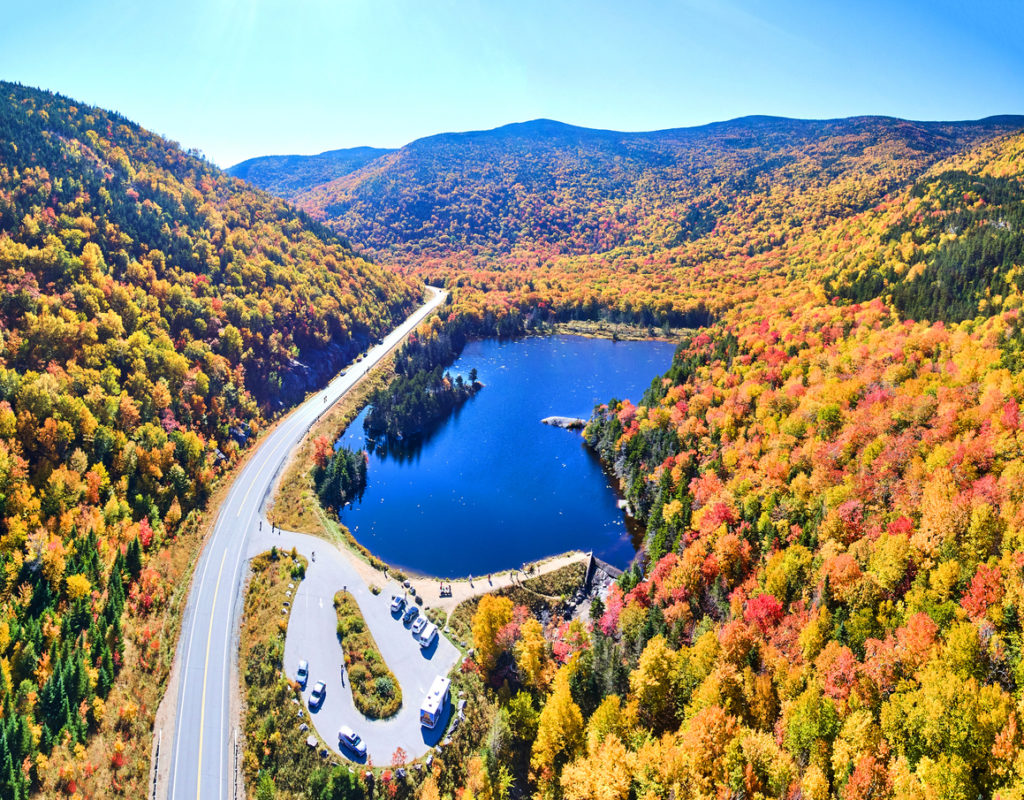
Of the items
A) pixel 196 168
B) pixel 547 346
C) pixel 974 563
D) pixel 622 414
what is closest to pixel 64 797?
pixel 974 563

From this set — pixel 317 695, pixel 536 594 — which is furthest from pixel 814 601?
pixel 317 695

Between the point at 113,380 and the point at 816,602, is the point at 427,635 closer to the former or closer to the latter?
the point at 816,602

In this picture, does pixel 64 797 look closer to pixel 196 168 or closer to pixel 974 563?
pixel 974 563

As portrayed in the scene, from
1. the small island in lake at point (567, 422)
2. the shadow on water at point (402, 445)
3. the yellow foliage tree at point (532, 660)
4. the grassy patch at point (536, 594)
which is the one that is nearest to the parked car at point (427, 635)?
the grassy patch at point (536, 594)

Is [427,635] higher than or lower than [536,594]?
higher

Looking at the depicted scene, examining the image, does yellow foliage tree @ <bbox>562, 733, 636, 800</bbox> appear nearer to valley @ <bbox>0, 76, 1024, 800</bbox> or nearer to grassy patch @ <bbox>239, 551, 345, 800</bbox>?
valley @ <bbox>0, 76, 1024, 800</bbox>

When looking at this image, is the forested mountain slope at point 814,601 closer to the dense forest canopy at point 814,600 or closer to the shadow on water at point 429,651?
the dense forest canopy at point 814,600
